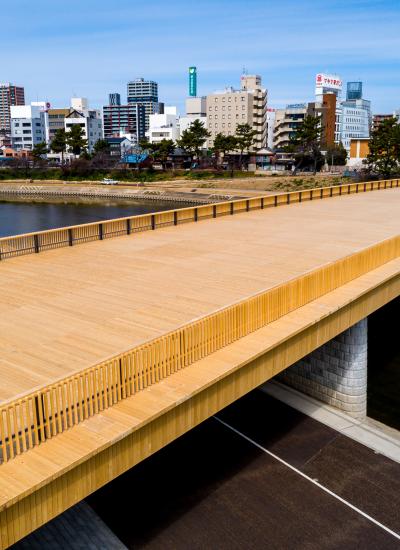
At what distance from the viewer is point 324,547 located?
1309 centimetres

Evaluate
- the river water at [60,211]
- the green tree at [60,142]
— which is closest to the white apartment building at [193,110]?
the green tree at [60,142]

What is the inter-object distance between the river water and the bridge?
173ft

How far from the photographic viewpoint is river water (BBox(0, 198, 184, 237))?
79.8m

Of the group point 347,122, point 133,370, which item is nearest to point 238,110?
point 347,122

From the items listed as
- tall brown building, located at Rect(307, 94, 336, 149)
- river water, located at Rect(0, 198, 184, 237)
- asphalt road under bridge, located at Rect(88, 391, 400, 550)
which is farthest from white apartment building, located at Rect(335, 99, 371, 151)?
asphalt road under bridge, located at Rect(88, 391, 400, 550)

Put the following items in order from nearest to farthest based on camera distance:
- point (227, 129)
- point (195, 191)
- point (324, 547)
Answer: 1. point (324, 547)
2. point (195, 191)
3. point (227, 129)

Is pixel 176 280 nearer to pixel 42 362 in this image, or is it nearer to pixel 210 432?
pixel 210 432

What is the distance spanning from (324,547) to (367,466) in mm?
4209

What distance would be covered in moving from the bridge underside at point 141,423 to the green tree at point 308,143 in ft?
374

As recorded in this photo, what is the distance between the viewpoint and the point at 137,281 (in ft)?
61.7

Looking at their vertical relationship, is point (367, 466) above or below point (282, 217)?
below

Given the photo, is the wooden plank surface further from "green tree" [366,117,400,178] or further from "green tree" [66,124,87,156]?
"green tree" [66,124,87,156]

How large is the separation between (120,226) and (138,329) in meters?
14.8

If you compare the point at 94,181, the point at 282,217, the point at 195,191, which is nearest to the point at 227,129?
the point at 94,181
